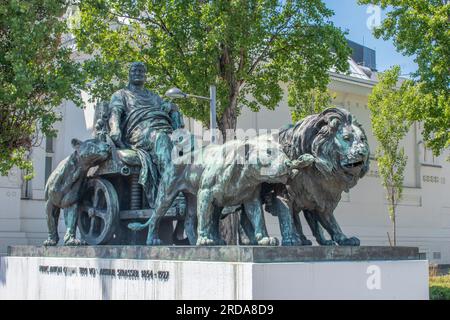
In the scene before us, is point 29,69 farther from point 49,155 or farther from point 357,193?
point 357,193

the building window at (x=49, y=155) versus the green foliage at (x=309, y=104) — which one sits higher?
the green foliage at (x=309, y=104)

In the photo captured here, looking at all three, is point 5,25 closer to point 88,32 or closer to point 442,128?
point 88,32

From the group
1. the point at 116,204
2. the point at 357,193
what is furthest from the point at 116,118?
the point at 357,193

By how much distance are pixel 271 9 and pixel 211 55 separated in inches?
80.3

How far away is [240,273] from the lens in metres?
6.71

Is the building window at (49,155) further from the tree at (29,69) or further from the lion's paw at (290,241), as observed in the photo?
the lion's paw at (290,241)

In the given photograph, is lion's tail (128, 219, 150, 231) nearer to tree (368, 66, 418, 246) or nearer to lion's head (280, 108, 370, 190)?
lion's head (280, 108, 370, 190)

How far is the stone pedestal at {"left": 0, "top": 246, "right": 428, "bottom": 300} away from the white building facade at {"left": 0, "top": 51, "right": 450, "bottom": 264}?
14.6 m

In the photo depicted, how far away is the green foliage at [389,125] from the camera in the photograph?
26.2 metres

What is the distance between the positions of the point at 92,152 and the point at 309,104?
14.7 m

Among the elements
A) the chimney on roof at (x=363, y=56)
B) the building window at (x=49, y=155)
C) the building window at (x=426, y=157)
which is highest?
the chimney on roof at (x=363, y=56)

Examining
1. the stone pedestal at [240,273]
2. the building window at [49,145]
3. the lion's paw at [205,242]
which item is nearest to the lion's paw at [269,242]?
the stone pedestal at [240,273]

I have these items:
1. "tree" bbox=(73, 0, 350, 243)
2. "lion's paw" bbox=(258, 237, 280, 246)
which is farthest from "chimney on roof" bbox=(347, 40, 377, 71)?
"lion's paw" bbox=(258, 237, 280, 246)

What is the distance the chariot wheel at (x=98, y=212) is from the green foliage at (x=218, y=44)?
804 cm
